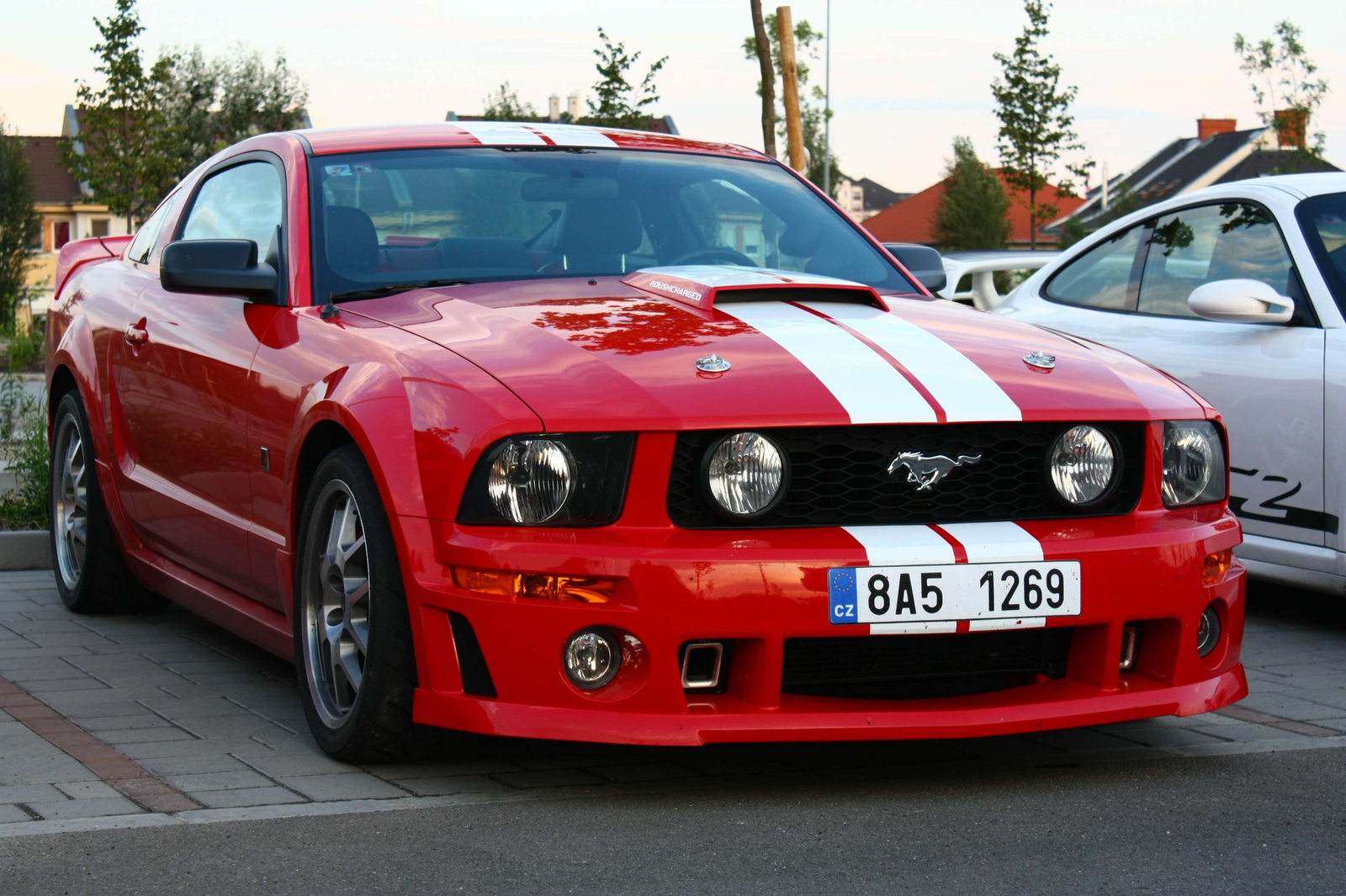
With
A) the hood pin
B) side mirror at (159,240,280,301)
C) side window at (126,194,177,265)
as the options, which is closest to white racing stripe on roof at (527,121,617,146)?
side mirror at (159,240,280,301)

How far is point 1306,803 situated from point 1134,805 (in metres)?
0.36

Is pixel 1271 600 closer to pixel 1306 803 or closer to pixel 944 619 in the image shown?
pixel 1306 803

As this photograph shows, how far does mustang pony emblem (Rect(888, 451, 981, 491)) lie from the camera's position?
12.1 feet

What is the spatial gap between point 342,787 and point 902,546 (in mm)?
1316

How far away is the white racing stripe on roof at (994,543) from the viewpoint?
3.59 metres

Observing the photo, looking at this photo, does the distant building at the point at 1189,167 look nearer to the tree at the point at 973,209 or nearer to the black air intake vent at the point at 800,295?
the tree at the point at 973,209

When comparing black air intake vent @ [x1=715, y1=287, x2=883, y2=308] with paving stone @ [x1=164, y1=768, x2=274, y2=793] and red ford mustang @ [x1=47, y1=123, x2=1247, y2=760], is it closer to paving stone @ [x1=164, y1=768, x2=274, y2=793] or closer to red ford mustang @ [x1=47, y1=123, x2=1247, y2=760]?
red ford mustang @ [x1=47, y1=123, x2=1247, y2=760]

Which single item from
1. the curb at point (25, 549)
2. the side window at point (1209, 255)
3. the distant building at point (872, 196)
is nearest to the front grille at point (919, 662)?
the side window at point (1209, 255)

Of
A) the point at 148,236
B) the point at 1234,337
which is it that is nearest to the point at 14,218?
the point at 148,236

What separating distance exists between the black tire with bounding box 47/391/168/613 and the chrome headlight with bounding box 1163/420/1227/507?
3.56 m

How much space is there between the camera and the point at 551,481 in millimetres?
3555

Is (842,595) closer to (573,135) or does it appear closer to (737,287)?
(737,287)

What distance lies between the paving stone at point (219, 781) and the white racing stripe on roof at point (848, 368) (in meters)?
1.49

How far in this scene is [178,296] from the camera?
5254 mm
